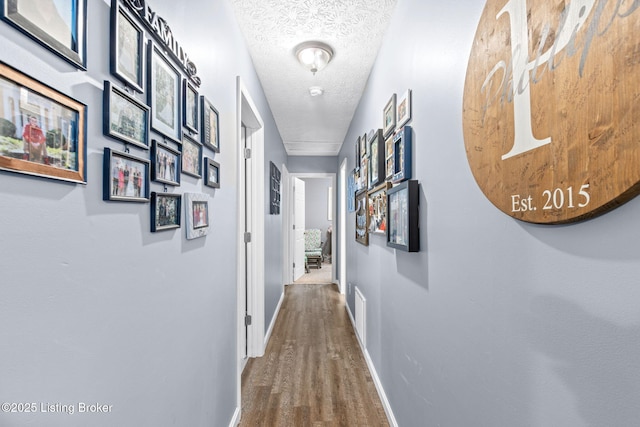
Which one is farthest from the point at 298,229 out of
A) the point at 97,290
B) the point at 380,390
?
the point at 97,290

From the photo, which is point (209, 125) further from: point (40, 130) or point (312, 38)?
point (312, 38)

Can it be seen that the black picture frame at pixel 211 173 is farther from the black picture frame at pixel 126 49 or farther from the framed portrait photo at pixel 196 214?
the black picture frame at pixel 126 49

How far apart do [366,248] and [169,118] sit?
2.00 m

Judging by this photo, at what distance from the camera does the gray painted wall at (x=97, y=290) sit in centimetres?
52

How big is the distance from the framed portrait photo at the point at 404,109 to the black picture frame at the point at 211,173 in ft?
3.17

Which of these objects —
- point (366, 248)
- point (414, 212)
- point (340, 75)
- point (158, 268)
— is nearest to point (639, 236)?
point (414, 212)

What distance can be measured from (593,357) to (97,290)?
3.31 ft

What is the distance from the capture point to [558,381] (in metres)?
0.64

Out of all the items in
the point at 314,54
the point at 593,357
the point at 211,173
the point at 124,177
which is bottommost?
the point at 593,357

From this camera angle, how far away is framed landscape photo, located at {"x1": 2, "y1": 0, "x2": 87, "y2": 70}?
1.66ft

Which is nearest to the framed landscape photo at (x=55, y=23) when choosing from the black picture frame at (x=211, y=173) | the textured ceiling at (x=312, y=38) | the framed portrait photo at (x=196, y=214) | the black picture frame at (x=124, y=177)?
the black picture frame at (x=124, y=177)

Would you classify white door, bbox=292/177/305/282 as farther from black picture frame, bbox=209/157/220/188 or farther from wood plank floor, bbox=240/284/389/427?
black picture frame, bbox=209/157/220/188

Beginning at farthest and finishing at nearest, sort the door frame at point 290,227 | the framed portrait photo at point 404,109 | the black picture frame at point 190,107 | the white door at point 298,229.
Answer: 1. the white door at point 298,229
2. the door frame at point 290,227
3. the framed portrait photo at point 404,109
4. the black picture frame at point 190,107

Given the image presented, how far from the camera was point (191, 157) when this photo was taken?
1.21 meters
